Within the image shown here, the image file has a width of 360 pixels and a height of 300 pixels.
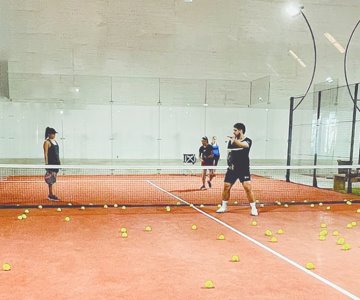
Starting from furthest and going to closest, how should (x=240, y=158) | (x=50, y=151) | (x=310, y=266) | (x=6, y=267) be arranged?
(x=50, y=151) < (x=240, y=158) < (x=310, y=266) < (x=6, y=267)

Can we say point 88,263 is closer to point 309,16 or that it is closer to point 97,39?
point 97,39

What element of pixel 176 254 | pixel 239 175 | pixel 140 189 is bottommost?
pixel 140 189

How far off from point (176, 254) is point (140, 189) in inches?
295

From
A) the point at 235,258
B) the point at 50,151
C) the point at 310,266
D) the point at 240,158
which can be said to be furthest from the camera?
the point at 50,151

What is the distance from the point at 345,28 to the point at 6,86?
546 inches

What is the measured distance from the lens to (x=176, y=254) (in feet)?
17.7

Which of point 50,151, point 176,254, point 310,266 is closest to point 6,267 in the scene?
point 176,254

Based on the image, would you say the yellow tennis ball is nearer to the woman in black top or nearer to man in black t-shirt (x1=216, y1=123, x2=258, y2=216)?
man in black t-shirt (x1=216, y1=123, x2=258, y2=216)

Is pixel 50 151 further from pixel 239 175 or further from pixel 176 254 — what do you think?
pixel 176 254

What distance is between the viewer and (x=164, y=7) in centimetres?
1420

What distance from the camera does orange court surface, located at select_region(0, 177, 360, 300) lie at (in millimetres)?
4109

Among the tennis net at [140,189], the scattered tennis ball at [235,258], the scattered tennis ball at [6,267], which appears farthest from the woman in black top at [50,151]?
the scattered tennis ball at [235,258]

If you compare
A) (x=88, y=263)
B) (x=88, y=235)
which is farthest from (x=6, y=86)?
(x=88, y=263)

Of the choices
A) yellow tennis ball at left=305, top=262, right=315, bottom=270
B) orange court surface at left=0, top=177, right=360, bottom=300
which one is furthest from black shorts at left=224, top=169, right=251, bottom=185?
yellow tennis ball at left=305, top=262, right=315, bottom=270
